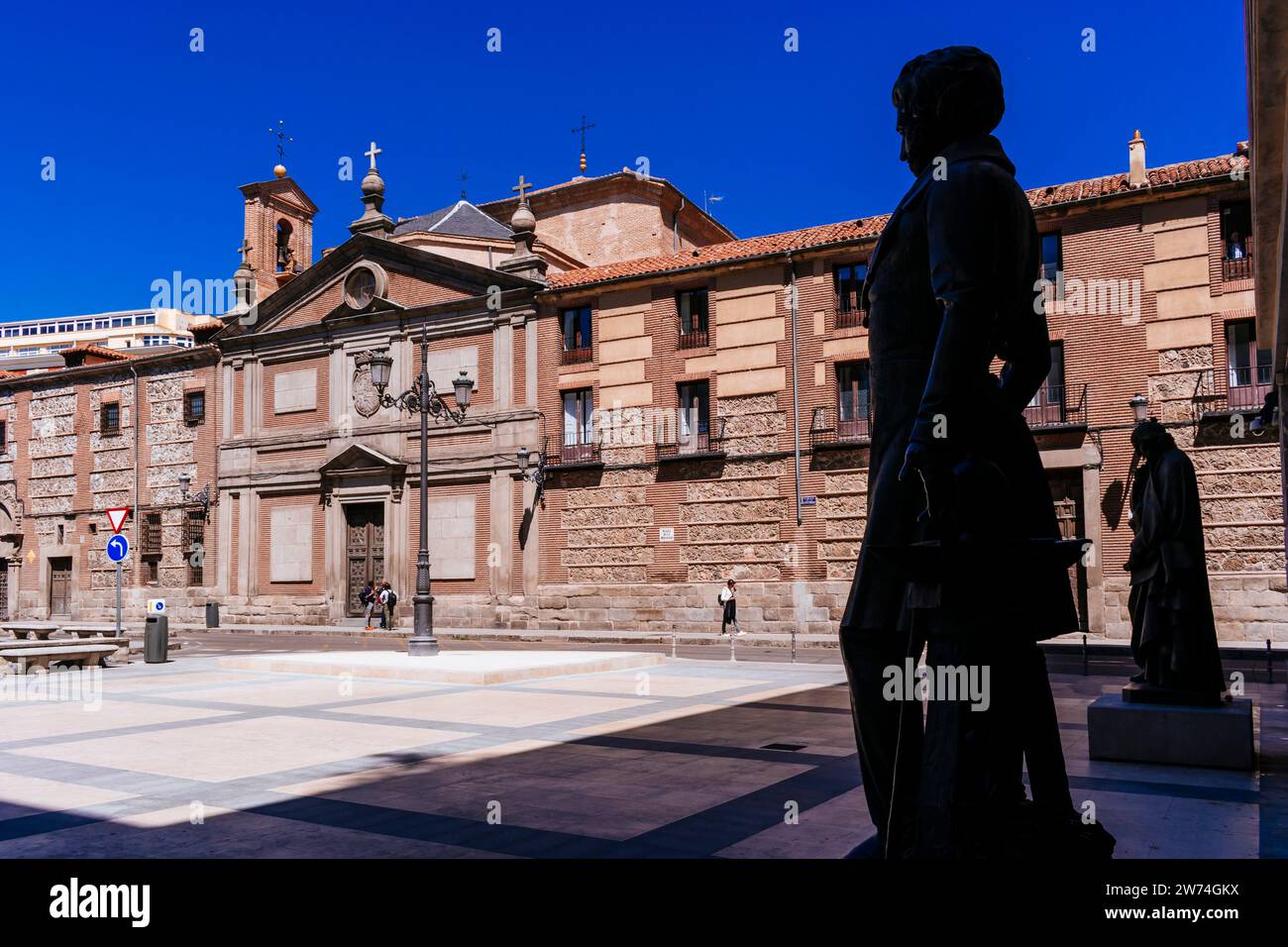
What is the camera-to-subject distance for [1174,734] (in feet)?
23.1

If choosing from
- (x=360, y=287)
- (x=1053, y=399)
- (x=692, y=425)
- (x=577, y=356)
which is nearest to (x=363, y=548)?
(x=360, y=287)

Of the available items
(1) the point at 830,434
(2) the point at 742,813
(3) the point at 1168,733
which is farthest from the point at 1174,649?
(1) the point at 830,434

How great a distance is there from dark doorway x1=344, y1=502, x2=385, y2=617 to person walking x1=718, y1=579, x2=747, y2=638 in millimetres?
12185

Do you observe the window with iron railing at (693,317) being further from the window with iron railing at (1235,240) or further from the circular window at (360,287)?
the window with iron railing at (1235,240)

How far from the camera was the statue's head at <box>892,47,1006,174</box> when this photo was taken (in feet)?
12.1

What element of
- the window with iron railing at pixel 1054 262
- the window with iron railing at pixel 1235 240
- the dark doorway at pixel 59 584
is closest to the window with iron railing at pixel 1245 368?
the window with iron railing at pixel 1235 240

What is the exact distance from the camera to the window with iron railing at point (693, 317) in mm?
28359

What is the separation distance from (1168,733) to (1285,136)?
539 centimetres

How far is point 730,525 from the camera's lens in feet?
89.1

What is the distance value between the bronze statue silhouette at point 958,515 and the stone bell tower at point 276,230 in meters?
38.8

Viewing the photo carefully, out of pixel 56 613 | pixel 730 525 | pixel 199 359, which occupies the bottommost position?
pixel 56 613

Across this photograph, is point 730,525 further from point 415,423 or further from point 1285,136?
point 1285,136

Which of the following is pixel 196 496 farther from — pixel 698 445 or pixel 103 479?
pixel 698 445
